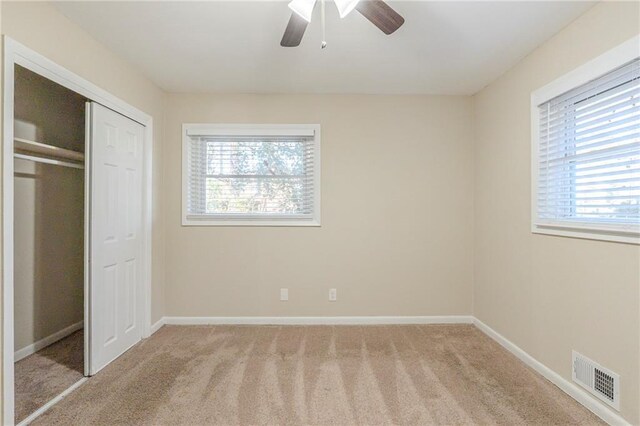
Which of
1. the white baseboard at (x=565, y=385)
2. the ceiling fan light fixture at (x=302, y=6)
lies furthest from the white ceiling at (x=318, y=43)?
the white baseboard at (x=565, y=385)

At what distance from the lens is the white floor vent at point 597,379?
1.83m

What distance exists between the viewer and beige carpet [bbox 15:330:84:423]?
2.04 meters

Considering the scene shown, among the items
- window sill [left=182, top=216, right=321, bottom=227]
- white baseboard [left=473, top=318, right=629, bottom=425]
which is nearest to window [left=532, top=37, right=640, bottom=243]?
white baseboard [left=473, top=318, right=629, bottom=425]

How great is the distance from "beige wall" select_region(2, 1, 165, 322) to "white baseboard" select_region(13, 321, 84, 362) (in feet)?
2.74

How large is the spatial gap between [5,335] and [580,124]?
3.67 m

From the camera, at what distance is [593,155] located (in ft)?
6.65

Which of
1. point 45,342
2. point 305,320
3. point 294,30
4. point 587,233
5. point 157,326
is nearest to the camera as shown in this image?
point 294,30

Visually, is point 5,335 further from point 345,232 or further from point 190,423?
point 345,232

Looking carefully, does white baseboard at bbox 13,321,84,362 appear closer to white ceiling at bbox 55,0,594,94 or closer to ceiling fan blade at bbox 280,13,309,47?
white ceiling at bbox 55,0,594,94

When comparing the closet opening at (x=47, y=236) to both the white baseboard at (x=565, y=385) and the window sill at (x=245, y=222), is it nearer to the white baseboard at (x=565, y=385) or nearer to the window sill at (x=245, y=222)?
the window sill at (x=245, y=222)

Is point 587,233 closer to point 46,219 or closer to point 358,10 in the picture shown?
point 358,10

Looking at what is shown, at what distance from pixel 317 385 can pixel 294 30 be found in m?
2.32

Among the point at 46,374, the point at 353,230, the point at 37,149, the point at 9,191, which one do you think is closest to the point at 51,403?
the point at 46,374

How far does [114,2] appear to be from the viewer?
1959 mm
